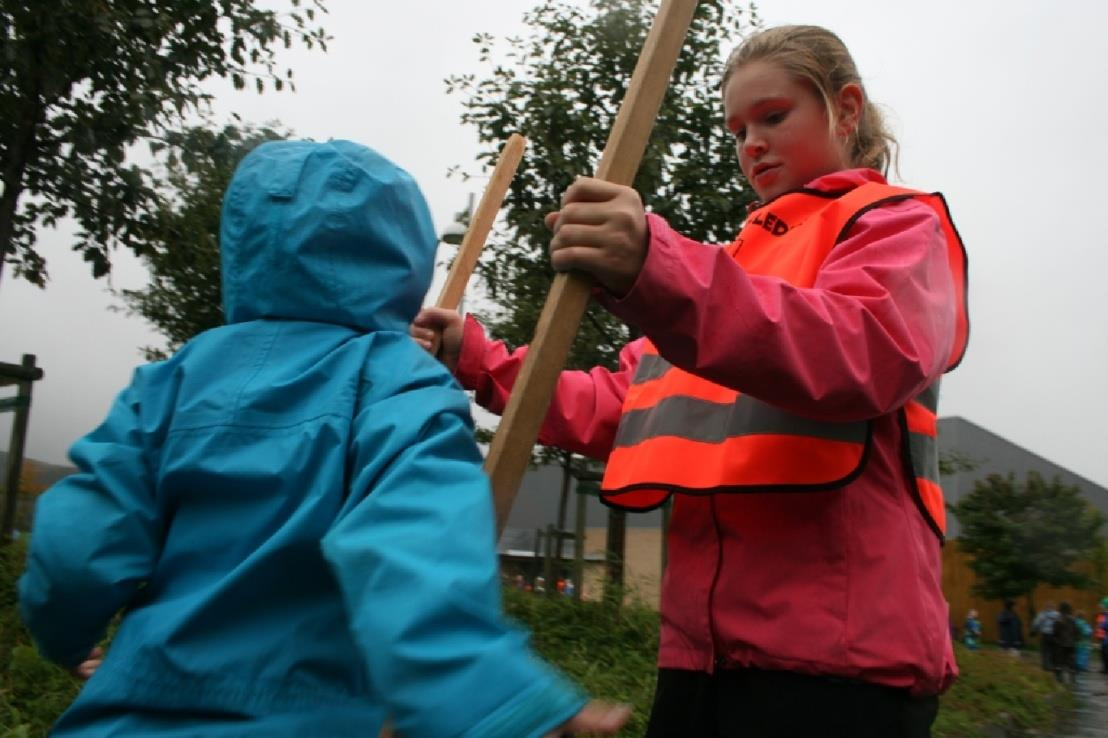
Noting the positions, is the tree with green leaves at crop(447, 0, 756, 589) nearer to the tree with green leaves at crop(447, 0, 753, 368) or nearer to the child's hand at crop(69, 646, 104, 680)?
the tree with green leaves at crop(447, 0, 753, 368)

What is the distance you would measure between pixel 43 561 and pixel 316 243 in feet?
1.87

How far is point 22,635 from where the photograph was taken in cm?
552

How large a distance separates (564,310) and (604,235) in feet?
0.39

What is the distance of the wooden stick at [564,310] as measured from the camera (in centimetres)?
142

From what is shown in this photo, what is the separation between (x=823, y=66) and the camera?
76.4 inches

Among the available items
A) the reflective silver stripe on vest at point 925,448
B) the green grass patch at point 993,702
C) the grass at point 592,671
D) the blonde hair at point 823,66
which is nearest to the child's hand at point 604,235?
the reflective silver stripe on vest at point 925,448

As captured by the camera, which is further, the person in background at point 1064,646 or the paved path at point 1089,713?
the person in background at point 1064,646

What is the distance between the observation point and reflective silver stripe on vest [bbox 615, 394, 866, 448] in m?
1.61

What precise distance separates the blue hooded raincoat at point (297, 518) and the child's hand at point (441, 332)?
50 centimetres

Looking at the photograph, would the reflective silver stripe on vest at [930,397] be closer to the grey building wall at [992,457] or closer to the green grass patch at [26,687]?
the green grass patch at [26,687]

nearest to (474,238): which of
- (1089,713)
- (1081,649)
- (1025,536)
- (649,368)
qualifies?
(649,368)

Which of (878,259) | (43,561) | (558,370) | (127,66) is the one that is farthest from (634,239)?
(127,66)

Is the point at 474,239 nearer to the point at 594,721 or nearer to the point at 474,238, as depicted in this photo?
the point at 474,238

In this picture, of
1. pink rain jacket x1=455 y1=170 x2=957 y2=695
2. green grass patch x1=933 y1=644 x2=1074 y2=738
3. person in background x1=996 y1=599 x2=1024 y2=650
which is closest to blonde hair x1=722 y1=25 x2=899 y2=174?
pink rain jacket x1=455 y1=170 x2=957 y2=695
